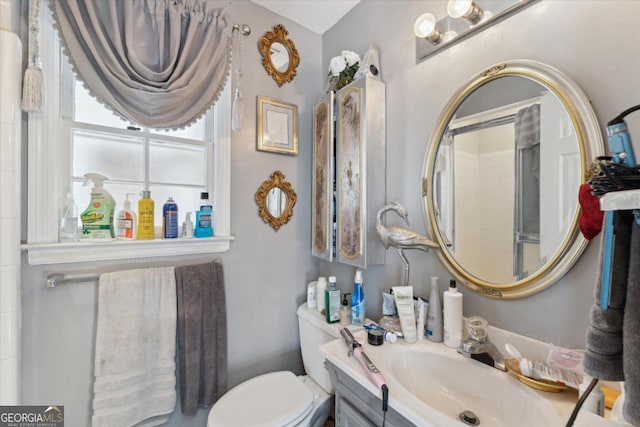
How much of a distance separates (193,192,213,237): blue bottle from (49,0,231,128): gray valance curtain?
0.40 m

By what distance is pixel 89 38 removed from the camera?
1066mm

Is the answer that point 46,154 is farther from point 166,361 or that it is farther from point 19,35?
point 166,361

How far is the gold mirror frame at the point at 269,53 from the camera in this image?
1.55m

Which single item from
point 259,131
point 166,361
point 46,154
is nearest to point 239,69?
point 259,131

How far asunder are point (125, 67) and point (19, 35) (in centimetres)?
34

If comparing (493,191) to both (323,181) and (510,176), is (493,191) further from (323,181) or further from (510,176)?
(323,181)

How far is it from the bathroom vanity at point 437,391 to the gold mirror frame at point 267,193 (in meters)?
0.80

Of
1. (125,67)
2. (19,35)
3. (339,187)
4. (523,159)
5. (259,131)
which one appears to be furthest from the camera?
(259,131)

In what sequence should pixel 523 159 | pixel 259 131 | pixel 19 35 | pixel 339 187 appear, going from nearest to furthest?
pixel 523 159 < pixel 19 35 < pixel 339 187 < pixel 259 131

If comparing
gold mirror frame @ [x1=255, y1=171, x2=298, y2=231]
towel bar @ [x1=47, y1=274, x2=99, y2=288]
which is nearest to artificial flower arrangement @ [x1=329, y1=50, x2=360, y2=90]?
gold mirror frame @ [x1=255, y1=171, x2=298, y2=231]

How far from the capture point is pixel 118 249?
1.19m

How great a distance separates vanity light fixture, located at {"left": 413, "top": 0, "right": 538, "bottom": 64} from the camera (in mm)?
899

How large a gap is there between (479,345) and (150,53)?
1726 mm

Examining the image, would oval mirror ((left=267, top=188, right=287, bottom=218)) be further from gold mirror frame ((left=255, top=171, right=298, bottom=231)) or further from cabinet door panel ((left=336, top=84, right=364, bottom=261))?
cabinet door panel ((left=336, top=84, right=364, bottom=261))
